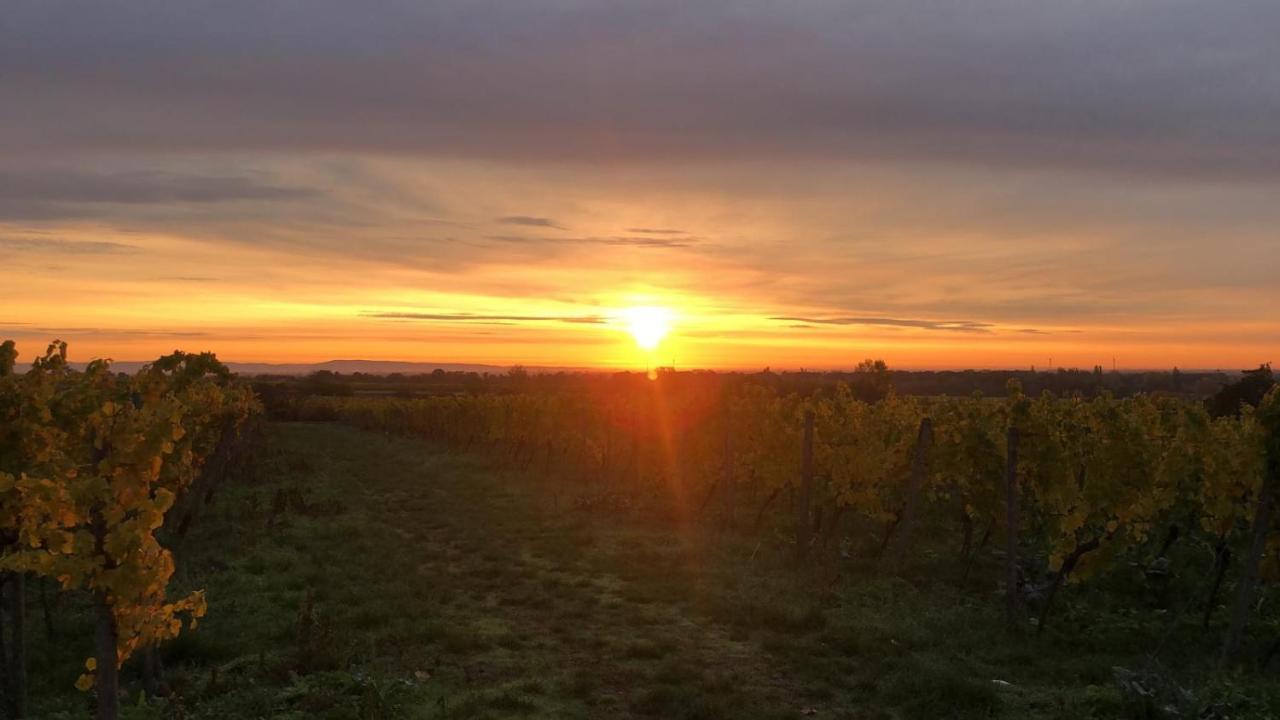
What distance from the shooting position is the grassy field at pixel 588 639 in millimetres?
8352

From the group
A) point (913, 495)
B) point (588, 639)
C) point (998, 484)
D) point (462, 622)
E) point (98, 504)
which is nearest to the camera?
point (98, 504)

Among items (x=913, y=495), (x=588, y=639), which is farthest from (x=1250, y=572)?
(x=588, y=639)

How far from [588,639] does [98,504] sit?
651 cm

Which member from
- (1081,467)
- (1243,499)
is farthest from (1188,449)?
(1081,467)

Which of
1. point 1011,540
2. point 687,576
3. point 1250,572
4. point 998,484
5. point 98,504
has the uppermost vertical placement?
point 98,504

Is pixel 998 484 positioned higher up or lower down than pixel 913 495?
higher up

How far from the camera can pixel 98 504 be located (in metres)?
5.95

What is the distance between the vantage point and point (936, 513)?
22.2 m

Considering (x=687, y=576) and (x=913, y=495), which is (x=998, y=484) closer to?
(x=913, y=495)

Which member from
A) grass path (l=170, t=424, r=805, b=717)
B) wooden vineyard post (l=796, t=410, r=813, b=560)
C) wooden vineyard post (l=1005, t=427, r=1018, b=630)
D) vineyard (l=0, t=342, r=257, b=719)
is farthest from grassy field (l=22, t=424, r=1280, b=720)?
vineyard (l=0, t=342, r=257, b=719)

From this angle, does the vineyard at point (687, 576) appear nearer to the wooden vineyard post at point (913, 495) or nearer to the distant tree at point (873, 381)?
the wooden vineyard post at point (913, 495)

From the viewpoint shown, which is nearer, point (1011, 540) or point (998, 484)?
point (1011, 540)

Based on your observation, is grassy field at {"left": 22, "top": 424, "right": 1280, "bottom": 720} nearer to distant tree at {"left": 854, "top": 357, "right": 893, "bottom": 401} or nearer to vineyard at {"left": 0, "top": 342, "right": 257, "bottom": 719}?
vineyard at {"left": 0, "top": 342, "right": 257, "bottom": 719}

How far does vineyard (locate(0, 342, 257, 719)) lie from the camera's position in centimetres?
568
